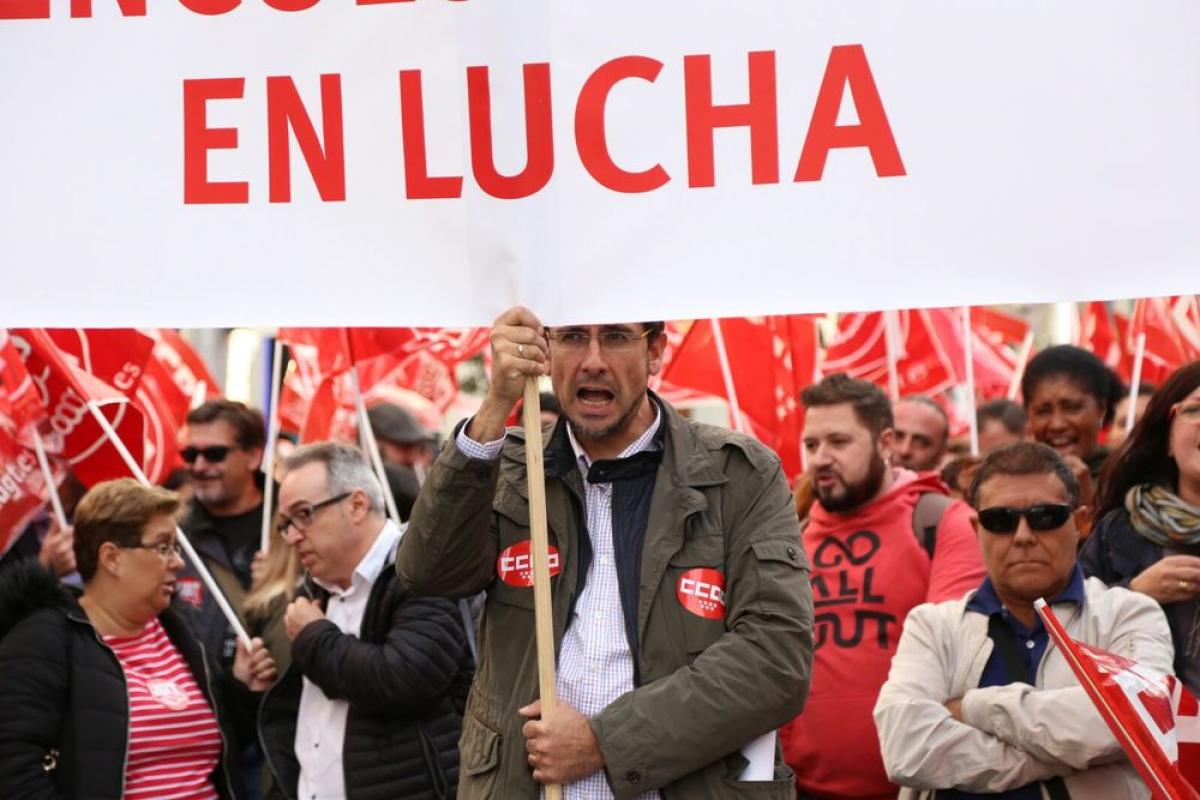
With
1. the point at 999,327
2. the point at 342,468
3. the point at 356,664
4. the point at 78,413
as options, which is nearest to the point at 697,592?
A: the point at 356,664

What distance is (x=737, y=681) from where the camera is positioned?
396 centimetres

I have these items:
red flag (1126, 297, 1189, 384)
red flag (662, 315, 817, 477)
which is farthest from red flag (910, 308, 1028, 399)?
red flag (1126, 297, 1189, 384)

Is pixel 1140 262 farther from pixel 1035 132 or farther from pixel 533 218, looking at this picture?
pixel 533 218

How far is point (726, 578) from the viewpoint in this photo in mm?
4133

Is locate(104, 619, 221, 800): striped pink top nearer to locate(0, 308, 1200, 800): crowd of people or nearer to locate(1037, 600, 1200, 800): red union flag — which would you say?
locate(0, 308, 1200, 800): crowd of people

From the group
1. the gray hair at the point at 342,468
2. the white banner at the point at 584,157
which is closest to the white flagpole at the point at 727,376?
the gray hair at the point at 342,468

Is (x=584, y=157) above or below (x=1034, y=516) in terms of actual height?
above

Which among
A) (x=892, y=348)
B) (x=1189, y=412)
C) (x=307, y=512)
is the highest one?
(x=892, y=348)

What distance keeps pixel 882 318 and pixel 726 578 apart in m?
5.72

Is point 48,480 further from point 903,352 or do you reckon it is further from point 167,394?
point 903,352

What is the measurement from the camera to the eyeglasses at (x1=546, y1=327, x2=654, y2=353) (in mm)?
4234

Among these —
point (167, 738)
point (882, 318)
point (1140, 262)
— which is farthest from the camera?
point (882, 318)

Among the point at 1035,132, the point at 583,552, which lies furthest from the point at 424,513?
the point at 1035,132

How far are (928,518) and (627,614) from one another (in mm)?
2463
